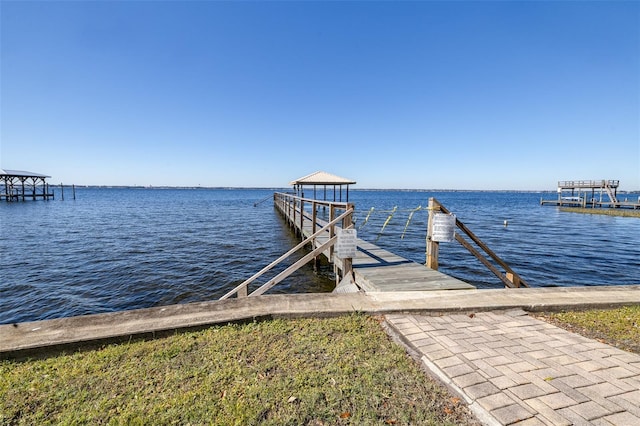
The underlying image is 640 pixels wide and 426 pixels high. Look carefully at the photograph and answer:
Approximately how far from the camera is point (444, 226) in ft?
18.8

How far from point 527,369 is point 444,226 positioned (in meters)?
3.38

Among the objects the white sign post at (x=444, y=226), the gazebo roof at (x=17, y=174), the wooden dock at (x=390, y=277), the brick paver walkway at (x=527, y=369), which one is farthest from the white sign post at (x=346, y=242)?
the gazebo roof at (x=17, y=174)

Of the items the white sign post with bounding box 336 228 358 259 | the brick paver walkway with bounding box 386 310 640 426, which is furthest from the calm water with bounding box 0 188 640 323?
the brick paver walkway with bounding box 386 310 640 426

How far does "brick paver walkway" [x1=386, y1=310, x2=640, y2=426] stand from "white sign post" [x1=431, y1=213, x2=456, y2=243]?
218 centimetres

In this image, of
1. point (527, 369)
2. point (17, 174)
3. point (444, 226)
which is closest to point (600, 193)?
point (444, 226)

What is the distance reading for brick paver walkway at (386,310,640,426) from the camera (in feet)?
6.91

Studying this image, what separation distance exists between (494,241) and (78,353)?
1712 centimetres

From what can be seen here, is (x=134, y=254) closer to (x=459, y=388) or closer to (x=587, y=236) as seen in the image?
(x=459, y=388)

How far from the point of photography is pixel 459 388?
2.37 meters

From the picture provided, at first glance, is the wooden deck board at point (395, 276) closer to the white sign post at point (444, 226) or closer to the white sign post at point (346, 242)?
the white sign post at point (346, 242)

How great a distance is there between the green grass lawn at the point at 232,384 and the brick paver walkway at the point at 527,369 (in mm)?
242

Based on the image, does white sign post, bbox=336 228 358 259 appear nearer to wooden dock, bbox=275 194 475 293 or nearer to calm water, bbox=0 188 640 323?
wooden dock, bbox=275 194 475 293

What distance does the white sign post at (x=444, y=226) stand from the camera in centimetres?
571

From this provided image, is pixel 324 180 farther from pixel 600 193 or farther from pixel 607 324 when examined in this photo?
pixel 600 193
